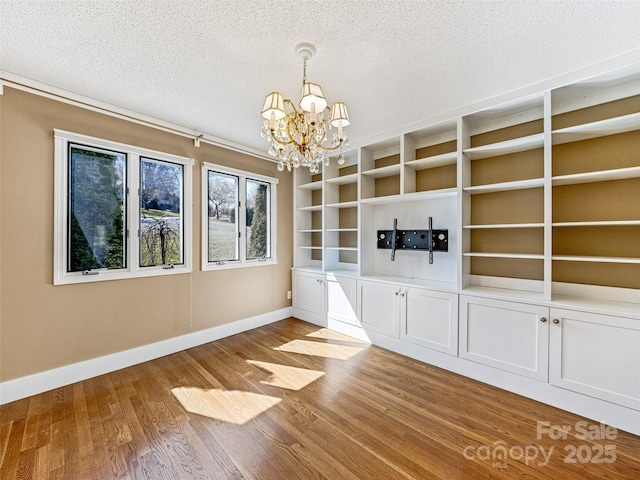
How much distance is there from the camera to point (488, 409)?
84.1 inches

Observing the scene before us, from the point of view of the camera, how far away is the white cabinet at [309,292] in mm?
4043

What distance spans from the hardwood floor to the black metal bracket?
4.42ft

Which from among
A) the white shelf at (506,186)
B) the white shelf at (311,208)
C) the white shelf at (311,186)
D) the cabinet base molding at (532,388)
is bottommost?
the cabinet base molding at (532,388)

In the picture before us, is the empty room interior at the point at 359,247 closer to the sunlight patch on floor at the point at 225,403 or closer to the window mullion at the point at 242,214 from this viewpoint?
the sunlight patch on floor at the point at 225,403

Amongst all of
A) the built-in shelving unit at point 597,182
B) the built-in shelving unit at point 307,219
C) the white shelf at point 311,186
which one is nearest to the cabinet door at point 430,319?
the built-in shelving unit at point 597,182

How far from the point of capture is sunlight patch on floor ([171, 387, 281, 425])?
6.73ft

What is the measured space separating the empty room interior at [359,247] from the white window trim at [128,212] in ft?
0.07

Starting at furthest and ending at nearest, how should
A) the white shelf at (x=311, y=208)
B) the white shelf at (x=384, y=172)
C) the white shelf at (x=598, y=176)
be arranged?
the white shelf at (x=311, y=208)
the white shelf at (x=384, y=172)
the white shelf at (x=598, y=176)

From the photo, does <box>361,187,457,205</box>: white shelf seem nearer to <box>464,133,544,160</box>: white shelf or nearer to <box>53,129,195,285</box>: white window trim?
<box>464,133,544,160</box>: white shelf

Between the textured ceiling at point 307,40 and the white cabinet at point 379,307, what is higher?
the textured ceiling at point 307,40

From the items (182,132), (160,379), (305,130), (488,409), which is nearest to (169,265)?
(160,379)

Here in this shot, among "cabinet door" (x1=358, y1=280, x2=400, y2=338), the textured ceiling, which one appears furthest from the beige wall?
"cabinet door" (x1=358, y1=280, x2=400, y2=338)

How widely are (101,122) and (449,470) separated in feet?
13.1

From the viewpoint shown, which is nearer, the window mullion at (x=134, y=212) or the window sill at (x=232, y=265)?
the window mullion at (x=134, y=212)
